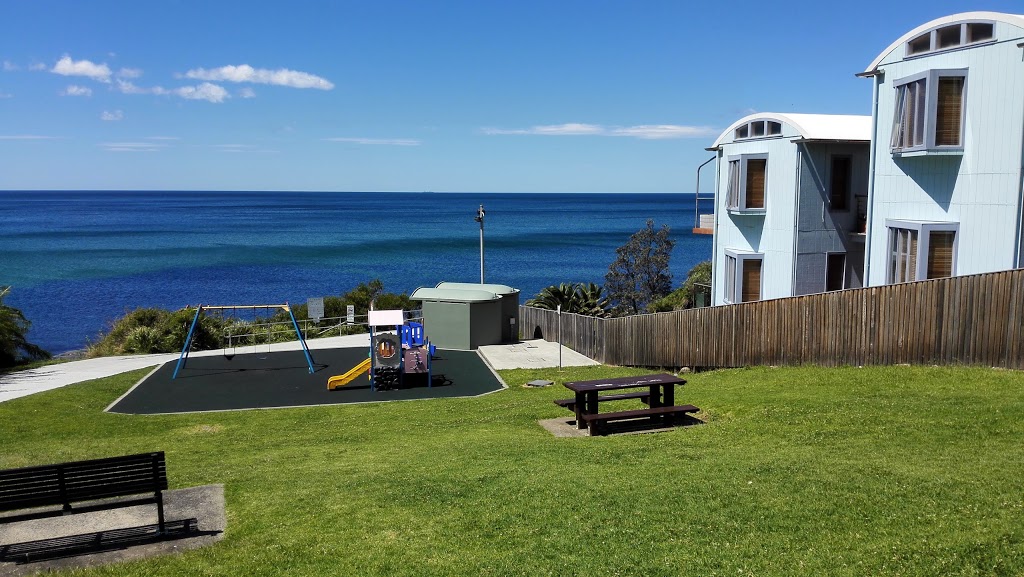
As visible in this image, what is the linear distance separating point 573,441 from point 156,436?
854 centimetres

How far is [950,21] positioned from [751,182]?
23.6 feet

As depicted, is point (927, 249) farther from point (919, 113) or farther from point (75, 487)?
point (75, 487)

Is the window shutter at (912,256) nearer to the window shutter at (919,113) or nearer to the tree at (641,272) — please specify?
the window shutter at (919,113)

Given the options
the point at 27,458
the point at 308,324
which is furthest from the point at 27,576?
the point at 308,324

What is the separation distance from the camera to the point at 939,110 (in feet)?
54.7

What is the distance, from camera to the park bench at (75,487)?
332 inches

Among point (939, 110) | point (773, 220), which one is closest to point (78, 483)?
point (939, 110)

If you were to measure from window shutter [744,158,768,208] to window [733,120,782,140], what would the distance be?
2.56 feet

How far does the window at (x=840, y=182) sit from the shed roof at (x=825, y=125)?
679mm

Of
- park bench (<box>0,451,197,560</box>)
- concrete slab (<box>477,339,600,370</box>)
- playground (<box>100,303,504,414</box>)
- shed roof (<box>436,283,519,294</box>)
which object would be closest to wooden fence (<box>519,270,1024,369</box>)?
concrete slab (<box>477,339,600,370</box>)

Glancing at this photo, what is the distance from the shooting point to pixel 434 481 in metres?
10.2

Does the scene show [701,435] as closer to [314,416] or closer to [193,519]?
[193,519]

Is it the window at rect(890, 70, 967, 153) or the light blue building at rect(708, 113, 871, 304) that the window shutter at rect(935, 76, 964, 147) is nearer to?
the window at rect(890, 70, 967, 153)

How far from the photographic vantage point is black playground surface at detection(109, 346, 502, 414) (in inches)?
Result: 808
